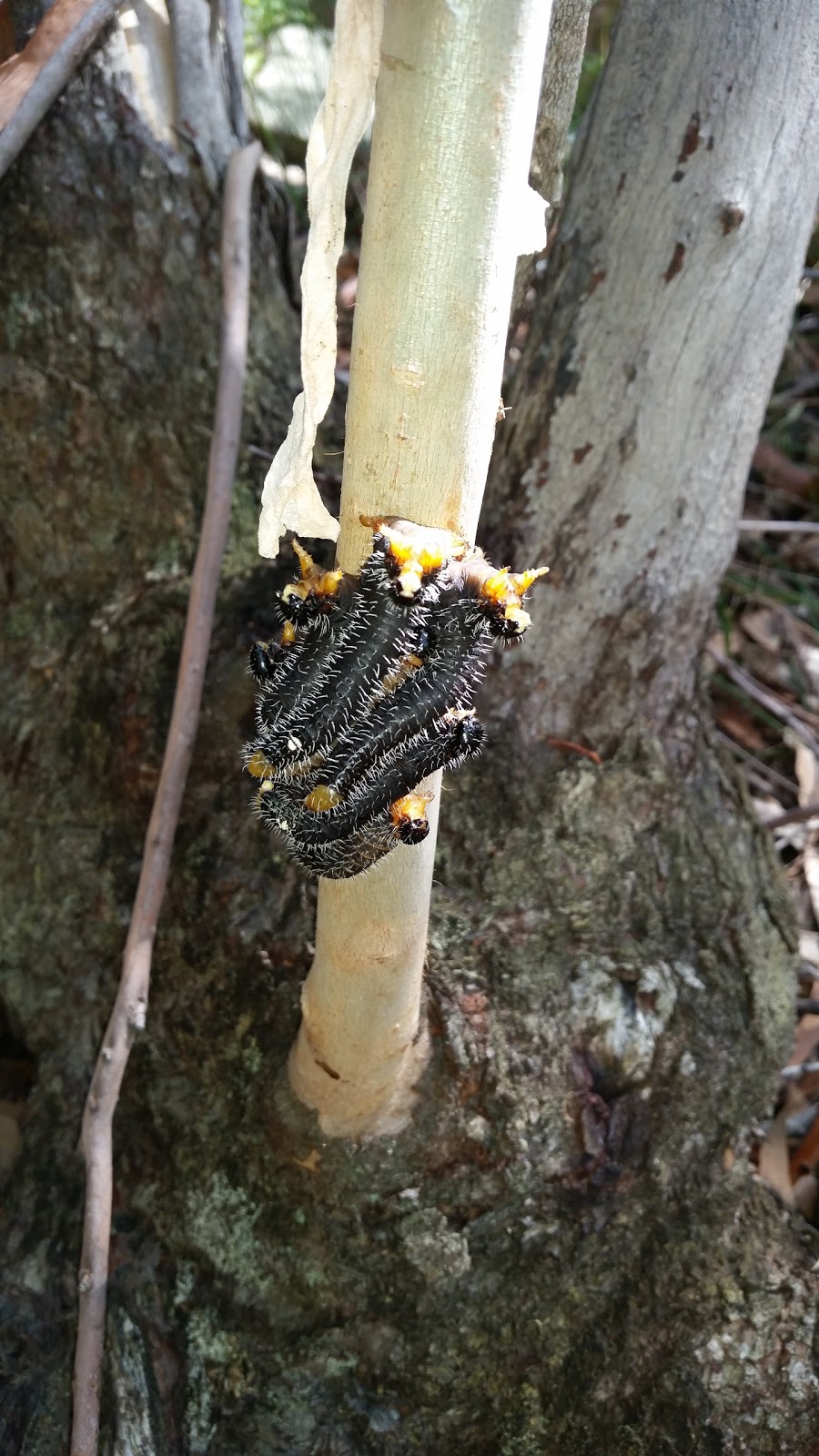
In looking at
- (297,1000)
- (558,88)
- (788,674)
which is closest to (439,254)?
(558,88)

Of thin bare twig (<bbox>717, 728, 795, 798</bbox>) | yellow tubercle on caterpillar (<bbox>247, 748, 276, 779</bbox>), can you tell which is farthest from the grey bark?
thin bare twig (<bbox>717, 728, 795, 798</bbox>)

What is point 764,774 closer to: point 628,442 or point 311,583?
point 628,442

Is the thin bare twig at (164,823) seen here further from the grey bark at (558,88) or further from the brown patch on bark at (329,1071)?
the grey bark at (558,88)

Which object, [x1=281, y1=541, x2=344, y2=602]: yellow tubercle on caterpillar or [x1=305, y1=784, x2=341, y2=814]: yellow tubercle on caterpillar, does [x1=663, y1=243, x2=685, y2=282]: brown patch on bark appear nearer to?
[x1=281, y1=541, x2=344, y2=602]: yellow tubercle on caterpillar

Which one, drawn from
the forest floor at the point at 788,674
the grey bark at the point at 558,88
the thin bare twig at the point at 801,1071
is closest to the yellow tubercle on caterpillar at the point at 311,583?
the grey bark at the point at 558,88

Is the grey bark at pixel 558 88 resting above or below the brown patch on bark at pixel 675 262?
above

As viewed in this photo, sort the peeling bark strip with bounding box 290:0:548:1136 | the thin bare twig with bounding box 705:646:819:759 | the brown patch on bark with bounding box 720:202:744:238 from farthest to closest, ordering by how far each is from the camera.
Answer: the thin bare twig with bounding box 705:646:819:759, the brown patch on bark with bounding box 720:202:744:238, the peeling bark strip with bounding box 290:0:548:1136

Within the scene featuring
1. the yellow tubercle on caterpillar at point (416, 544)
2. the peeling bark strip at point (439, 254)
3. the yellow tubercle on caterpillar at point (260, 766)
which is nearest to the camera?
the peeling bark strip at point (439, 254)
